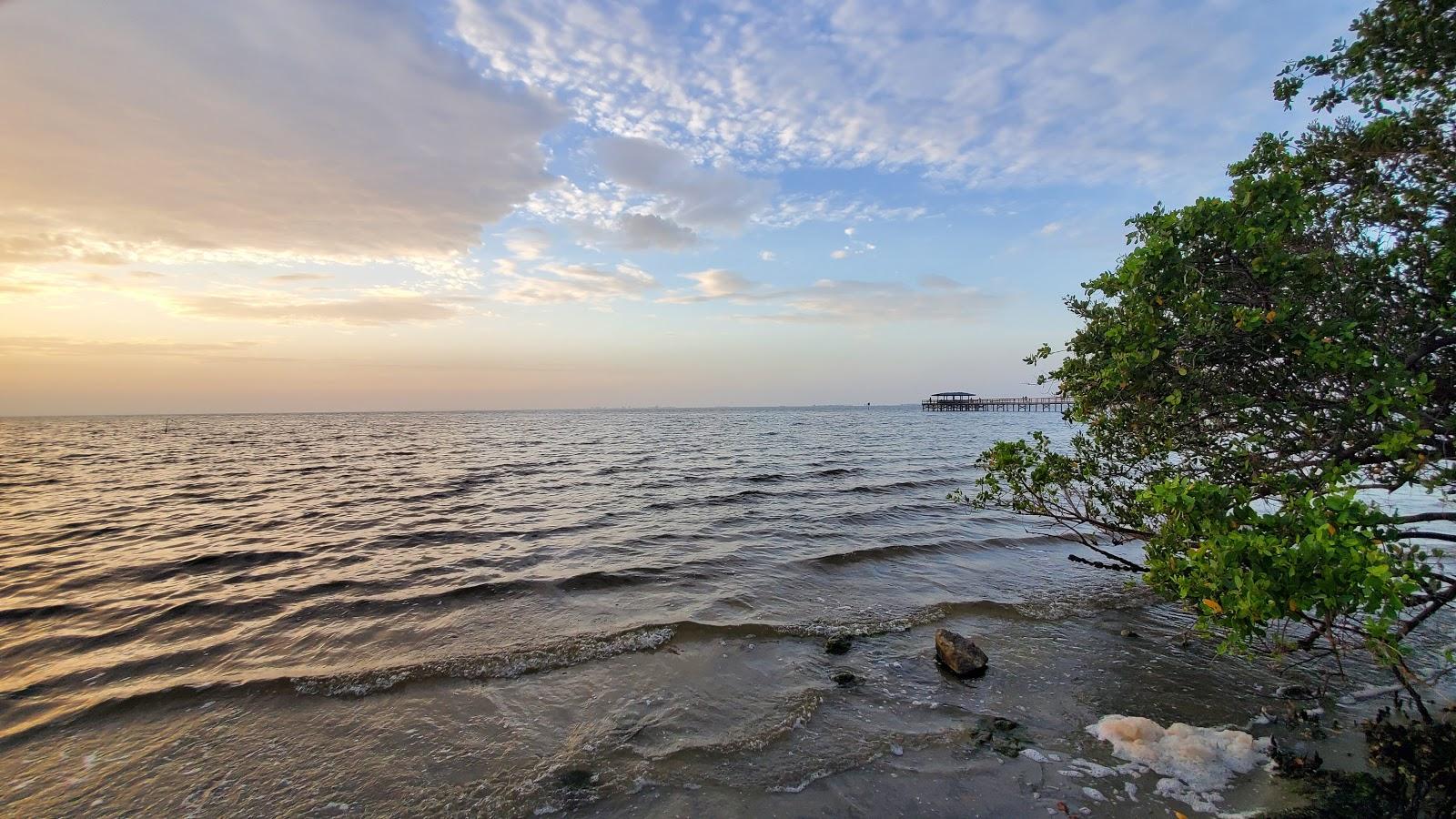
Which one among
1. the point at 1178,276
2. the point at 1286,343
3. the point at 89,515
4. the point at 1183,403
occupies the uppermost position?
the point at 1178,276

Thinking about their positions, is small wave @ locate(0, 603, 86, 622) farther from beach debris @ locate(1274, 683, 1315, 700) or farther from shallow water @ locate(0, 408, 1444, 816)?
beach debris @ locate(1274, 683, 1315, 700)

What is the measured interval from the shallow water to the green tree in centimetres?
279

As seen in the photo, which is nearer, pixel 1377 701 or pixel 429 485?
pixel 1377 701

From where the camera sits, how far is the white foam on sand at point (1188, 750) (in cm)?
572

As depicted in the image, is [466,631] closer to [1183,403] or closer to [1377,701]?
[1183,403]

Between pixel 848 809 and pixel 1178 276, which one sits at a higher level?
pixel 1178 276

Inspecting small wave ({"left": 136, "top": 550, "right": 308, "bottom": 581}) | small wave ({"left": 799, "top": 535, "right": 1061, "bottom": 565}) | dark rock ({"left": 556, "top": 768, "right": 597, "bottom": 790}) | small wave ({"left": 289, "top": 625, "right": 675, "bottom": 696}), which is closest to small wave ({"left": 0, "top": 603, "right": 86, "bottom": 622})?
small wave ({"left": 136, "top": 550, "right": 308, "bottom": 581})

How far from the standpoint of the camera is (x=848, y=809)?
5648mm

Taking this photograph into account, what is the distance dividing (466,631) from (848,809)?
7.81 metres

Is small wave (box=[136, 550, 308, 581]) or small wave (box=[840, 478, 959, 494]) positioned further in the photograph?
small wave (box=[840, 478, 959, 494])

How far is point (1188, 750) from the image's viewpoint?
600cm

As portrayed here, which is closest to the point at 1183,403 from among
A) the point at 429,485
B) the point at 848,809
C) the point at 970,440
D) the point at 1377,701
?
the point at 1377,701

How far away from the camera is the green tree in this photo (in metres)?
4.53

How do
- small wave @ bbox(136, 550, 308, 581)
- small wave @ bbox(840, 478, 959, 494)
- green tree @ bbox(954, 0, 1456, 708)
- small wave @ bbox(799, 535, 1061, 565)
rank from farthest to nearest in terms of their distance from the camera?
small wave @ bbox(840, 478, 959, 494) → small wave @ bbox(799, 535, 1061, 565) → small wave @ bbox(136, 550, 308, 581) → green tree @ bbox(954, 0, 1456, 708)
